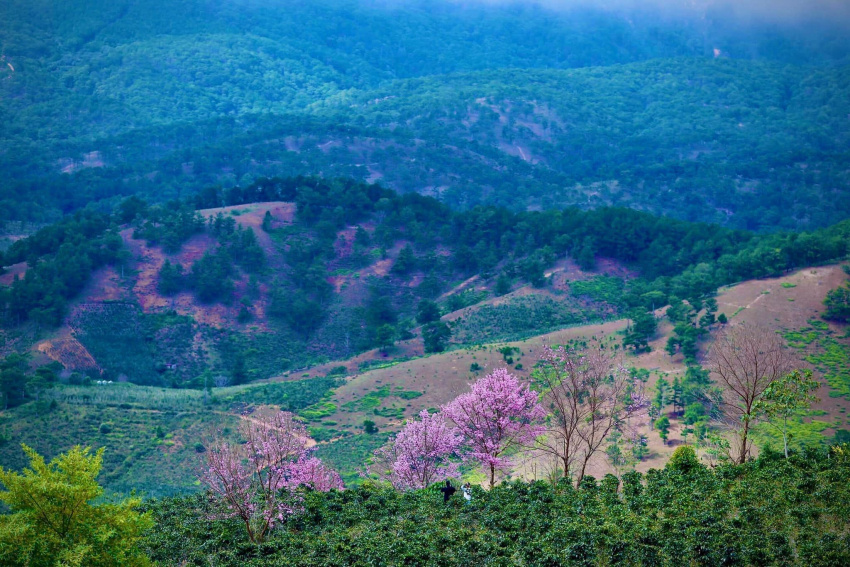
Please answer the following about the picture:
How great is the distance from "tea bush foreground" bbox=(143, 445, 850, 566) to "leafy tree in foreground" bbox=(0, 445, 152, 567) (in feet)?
5.57

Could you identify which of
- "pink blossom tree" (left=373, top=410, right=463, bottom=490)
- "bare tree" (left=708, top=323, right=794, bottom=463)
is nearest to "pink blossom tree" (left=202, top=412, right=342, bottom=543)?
"pink blossom tree" (left=373, top=410, right=463, bottom=490)

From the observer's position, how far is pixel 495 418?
35.0 metres

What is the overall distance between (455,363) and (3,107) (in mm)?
126795

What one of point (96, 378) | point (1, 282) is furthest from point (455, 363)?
point (1, 282)

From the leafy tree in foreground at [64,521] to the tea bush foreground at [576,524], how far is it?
5.57 ft

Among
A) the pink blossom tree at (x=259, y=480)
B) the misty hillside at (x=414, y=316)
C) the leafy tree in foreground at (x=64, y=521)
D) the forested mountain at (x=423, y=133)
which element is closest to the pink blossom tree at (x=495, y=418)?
the misty hillside at (x=414, y=316)

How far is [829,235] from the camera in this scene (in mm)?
77938

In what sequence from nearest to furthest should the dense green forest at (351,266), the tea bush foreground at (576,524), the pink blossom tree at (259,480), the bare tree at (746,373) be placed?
1. the tea bush foreground at (576,524)
2. the pink blossom tree at (259,480)
3. the bare tree at (746,373)
4. the dense green forest at (351,266)

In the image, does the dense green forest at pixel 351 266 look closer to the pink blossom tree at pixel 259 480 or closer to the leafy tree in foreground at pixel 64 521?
the pink blossom tree at pixel 259 480

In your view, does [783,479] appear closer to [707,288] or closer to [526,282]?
[707,288]

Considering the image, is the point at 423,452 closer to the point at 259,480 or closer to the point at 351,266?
the point at 259,480

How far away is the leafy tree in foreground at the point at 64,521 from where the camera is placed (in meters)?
20.9

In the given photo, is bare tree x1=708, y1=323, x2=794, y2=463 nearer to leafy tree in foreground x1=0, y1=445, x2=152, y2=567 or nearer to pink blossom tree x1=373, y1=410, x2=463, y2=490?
pink blossom tree x1=373, y1=410, x2=463, y2=490

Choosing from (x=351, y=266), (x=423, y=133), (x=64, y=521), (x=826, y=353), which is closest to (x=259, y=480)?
(x=64, y=521)
